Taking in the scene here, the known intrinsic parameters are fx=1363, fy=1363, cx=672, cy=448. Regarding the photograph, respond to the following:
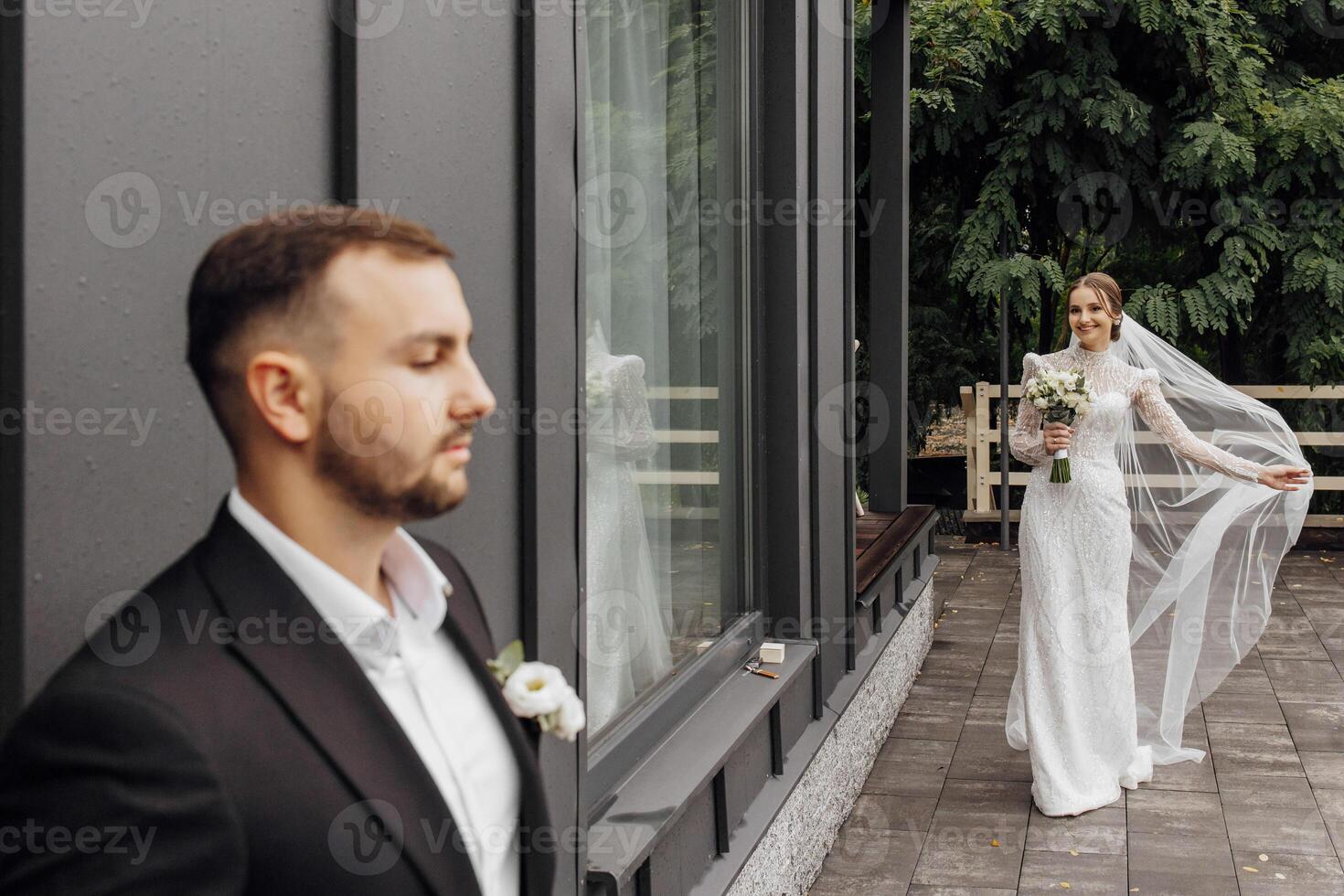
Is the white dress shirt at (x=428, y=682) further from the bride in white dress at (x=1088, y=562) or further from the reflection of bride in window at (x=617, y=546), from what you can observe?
the bride in white dress at (x=1088, y=562)

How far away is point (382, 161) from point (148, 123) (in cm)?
51

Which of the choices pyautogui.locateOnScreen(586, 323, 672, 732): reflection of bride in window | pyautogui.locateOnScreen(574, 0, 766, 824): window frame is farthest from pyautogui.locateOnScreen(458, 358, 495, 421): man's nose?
pyautogui.locateOnScreen(574, 0, 766, 824): window frame

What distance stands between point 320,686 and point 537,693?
0.26m

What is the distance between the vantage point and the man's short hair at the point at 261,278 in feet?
3.95

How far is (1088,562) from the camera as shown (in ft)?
18.6

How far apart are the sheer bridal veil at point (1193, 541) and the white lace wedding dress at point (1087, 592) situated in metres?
0.32

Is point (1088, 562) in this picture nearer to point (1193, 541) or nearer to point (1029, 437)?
point (1029, 437)

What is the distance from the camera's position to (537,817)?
4.75ft

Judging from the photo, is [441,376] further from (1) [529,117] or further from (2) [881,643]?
(2) [881,643]

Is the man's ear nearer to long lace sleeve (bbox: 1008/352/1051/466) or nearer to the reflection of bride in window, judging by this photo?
the reflection of bride in window

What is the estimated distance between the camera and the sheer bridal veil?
614cm

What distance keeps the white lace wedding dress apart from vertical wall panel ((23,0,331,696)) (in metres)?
4.72

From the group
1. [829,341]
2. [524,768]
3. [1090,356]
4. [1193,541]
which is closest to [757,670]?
[829,341]

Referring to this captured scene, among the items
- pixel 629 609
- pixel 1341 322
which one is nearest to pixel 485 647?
pixel 629 609
